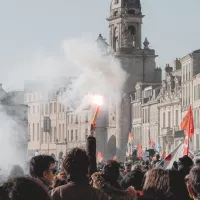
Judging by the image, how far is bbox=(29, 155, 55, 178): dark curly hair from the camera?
11875 millimetres

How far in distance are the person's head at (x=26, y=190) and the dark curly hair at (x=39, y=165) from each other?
12.6 feet

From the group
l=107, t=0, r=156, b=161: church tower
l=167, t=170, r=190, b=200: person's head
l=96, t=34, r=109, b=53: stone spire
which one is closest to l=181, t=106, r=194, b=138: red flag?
l=167, t=170, r=190, b=200: person's head

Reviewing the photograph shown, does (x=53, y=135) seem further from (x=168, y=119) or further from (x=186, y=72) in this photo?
(x=186, y=72)

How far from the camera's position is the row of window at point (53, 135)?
156 m

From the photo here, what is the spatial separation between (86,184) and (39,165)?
1697 millimetres

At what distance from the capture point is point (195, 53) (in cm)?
9288

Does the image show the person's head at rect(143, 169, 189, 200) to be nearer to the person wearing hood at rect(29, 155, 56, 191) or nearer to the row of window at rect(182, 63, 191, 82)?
the person wearing hood at rect(29, 155, 56, 191)

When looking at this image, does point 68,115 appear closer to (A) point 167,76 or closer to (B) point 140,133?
(B) point 140,133

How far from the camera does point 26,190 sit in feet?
25.7

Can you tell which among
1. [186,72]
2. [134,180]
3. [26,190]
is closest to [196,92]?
[186,72]

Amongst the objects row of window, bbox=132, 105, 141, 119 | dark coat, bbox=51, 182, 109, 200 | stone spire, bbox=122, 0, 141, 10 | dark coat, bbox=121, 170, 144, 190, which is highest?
stone spire, bbox=122, 0, 141, 10

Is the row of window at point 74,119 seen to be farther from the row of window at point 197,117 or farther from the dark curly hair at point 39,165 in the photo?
the dark curly hair at point 39,165

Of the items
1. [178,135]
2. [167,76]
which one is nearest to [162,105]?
[167,76]

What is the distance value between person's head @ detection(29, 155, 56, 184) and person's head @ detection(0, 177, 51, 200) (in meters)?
3.78
